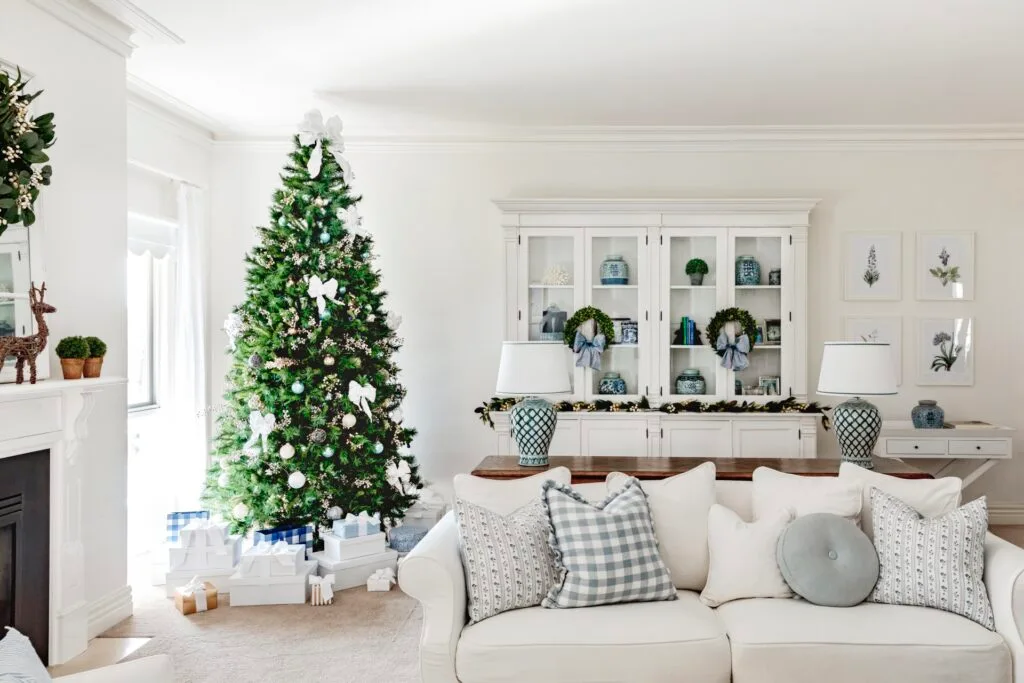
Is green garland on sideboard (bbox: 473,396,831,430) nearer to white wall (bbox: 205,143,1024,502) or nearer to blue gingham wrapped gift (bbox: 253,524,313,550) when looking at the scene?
white wall (bbox: 205,143,1024,502)

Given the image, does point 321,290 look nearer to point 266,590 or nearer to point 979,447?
point 266,590

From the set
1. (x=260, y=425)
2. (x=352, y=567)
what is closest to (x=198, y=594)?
(x=352, y=567)

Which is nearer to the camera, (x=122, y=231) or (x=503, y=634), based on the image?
(x=503, y=634)

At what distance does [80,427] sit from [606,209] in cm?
341

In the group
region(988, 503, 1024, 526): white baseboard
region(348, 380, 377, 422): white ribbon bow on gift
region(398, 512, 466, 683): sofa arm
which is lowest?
region(988, 503, 1024, 526): white baseboard

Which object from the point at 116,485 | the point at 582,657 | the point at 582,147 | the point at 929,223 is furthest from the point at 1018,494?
the point at 116,485

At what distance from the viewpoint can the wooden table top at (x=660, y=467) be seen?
358 centimetres

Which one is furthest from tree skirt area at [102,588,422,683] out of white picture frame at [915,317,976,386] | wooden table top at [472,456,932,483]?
white picture frame at [915,317,976,386]

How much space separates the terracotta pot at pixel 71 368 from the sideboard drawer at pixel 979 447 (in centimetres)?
502

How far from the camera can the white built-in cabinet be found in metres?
5.01

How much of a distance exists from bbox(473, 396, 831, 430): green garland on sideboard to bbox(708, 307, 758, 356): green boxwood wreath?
384 mm

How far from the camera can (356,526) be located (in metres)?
4.25

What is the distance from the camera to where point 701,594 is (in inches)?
110

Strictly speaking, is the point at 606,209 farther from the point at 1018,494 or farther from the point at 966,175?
the point at 1018,494
